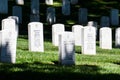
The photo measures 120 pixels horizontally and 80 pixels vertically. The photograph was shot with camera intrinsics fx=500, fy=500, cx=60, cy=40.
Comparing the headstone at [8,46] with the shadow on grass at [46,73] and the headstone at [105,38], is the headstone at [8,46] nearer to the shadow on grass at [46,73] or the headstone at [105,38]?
the shadow on grass at [46,73]

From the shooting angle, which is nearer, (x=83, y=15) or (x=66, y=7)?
(x=83, y=15)

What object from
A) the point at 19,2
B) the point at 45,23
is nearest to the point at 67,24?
the point at 45,23

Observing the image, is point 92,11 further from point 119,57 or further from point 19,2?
point 119,57

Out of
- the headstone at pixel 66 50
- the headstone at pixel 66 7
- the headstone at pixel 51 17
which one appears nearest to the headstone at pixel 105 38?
the headstone at pixel 66 50

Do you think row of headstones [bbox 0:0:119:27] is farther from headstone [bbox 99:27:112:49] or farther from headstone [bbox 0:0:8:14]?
headstone [bbox 99:27:112:49]

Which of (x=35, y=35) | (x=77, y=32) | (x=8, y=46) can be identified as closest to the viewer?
(x=8, y=46)

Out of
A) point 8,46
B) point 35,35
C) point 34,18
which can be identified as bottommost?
point 8,46

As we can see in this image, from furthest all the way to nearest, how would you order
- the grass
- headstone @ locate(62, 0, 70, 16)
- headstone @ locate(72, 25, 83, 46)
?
headstone @ locate(62, 0, 70, 16) < headstone @ locate(72, 25, 83, 46) < the grass

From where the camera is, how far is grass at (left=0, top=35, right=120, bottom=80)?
1047 centimetres

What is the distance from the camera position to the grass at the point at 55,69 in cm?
1047

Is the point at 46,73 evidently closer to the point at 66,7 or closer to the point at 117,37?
the point at 117,37

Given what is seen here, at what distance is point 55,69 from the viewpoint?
37.9 feet

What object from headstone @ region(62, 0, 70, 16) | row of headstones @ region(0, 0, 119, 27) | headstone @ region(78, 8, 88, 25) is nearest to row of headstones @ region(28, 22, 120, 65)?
row of headstones @ region(0, 0, 119, 27)

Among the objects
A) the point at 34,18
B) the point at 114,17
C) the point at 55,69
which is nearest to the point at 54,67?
the point at 55,69
